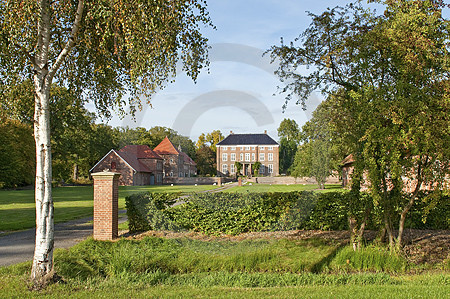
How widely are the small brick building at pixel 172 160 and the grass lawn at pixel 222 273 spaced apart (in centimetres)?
5046

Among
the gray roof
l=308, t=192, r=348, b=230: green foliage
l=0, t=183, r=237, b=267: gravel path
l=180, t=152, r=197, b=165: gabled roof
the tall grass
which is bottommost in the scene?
l=0, t=183, r=237, b=267: gravel path

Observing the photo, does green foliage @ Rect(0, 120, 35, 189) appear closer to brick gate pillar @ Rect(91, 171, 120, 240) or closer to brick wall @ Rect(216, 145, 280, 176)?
brick wall @ Rect(216, 145, 280, 176)

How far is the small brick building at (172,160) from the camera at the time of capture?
6047 centimetres

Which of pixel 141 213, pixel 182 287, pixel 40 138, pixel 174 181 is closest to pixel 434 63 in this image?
pixel 182 287

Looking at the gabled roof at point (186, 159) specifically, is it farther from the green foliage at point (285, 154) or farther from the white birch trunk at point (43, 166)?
the white birch trunk at point (43, 166)

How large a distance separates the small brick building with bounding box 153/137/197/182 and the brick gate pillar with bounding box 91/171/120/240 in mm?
48687

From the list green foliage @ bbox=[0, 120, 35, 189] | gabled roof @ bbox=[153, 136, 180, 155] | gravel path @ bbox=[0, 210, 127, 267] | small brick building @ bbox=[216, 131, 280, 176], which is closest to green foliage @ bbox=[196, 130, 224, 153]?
small brick building @ bbox=[216, 131, 280, 176]

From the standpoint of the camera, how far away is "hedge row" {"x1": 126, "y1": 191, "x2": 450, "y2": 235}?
1076 cm

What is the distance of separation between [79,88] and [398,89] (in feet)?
23.7

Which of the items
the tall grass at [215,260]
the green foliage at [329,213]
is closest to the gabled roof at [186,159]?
the green foliage at [329,213]

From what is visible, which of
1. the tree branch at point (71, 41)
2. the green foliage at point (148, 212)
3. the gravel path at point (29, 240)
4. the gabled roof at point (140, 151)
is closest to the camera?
the tree branch at point (71, 41)

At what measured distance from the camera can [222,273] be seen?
281 inches

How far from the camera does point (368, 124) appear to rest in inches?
310

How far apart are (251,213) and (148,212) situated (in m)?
3.08
